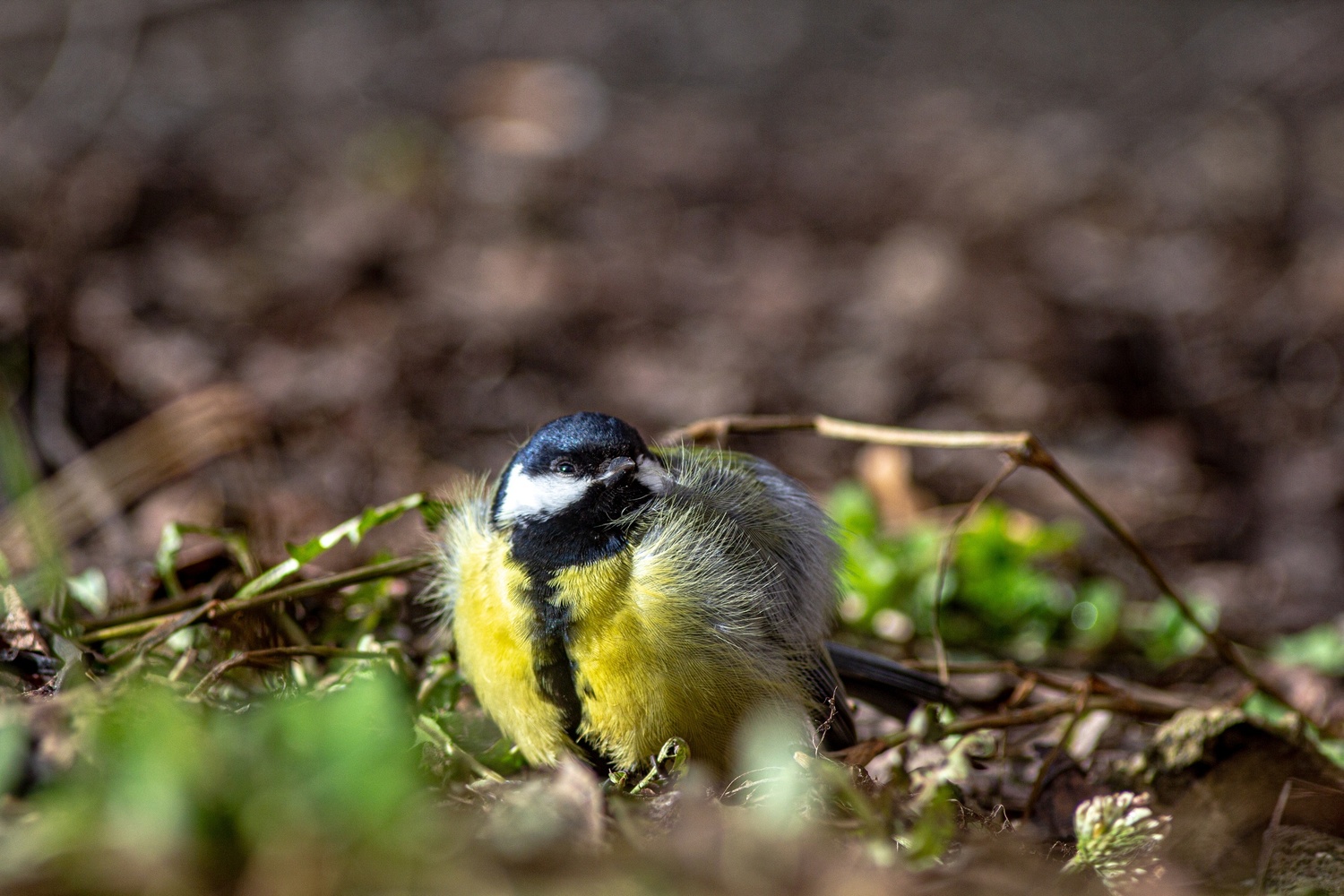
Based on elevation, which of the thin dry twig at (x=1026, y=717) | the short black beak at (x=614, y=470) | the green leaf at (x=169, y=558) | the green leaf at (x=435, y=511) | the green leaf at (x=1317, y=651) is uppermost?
the short black beak at (x=614, y=470)

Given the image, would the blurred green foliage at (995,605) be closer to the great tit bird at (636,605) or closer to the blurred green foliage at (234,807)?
the great tit bird at (636,605)

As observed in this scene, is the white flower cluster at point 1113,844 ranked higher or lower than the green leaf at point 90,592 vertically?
higher

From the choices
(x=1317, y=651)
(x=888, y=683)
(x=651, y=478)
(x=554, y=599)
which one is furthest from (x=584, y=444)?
(x=1317, y=651)

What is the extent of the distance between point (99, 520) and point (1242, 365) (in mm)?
5060

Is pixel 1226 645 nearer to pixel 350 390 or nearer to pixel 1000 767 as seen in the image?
pixel 1000 767

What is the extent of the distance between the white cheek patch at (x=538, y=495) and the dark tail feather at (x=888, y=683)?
0.75m

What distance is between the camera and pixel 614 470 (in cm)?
227

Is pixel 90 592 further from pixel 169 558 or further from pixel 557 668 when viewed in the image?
pixel 557 668

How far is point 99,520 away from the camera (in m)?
3.36

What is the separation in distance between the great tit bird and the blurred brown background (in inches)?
56.3

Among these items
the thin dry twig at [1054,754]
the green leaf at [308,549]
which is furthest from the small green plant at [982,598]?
the green leaf at [308,549]

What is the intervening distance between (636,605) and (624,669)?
5.1 inches

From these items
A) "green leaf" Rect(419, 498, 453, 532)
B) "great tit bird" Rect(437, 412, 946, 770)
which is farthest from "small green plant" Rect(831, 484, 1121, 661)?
"green leaf" Rect(419, 498, 453, 532)

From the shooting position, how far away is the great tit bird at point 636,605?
6.70ft
